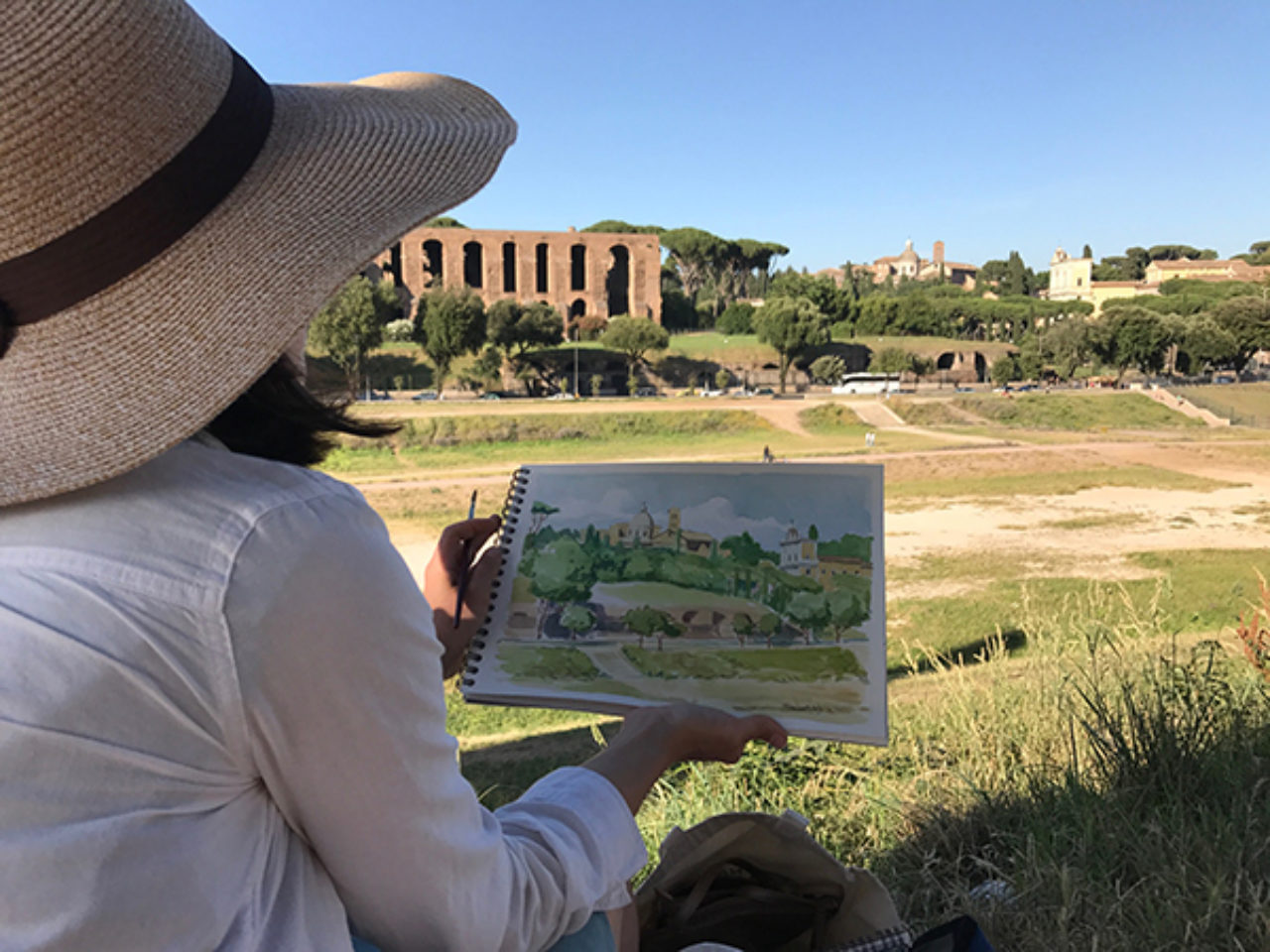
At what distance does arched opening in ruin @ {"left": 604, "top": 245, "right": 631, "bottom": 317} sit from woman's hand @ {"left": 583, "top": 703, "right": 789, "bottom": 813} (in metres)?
46.7

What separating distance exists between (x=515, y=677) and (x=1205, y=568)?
31.2ft

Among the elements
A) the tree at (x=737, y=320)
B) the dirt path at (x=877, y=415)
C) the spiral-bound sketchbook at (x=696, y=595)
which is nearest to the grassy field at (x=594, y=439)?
the dirt path at (x=877, y=415)

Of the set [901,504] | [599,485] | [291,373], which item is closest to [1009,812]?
[599,485]

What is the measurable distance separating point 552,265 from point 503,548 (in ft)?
148

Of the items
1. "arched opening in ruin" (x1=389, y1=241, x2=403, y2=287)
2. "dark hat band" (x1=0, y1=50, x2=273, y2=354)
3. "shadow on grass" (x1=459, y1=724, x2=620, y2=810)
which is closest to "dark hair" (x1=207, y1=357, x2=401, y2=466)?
"dark hat band" (x1=0, y1=50, x2=273, y2=354)

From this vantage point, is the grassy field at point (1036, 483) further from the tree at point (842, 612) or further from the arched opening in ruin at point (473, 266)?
the arched opening in ruin at point (473, 266)

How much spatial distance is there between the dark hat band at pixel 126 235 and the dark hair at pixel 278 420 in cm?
12

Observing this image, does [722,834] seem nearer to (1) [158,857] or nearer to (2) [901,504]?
(1) [158,857]

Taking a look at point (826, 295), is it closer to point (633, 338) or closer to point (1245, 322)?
point (633, 338)

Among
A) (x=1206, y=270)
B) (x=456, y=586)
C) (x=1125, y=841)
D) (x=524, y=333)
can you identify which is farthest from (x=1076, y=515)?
(x=1206, y=270)

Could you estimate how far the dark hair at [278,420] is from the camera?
70 centimetres

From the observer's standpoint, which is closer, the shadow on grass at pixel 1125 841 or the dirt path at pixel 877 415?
the shadow on grass at pixel 1125 841

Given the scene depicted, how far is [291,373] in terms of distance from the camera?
0.71m

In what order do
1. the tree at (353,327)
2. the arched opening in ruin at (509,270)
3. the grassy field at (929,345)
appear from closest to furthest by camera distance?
1. the tree at (353,327)
2. the grassy field at (929,345)
3. the arched opening in ruin at (509,270)
